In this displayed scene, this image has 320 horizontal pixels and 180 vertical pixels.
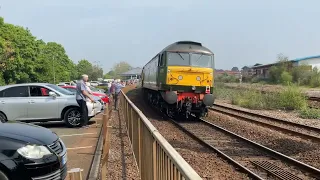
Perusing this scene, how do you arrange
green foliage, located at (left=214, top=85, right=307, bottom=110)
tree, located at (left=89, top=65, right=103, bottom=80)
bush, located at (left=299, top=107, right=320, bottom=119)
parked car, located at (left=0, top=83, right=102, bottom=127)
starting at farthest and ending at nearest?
tree, located at (left=89, top=65, right=103, bottom=80) → green foliage, located at (left=214, top=85, right=307, bottom=110) → bush, located at (left=299, top=107, right=320, bottom=119) → parked car, located at (left=0, top=83, right=102, bottom=127)

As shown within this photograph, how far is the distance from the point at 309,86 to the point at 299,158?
4489cm

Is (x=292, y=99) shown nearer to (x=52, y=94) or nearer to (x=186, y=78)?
(x=186, y=78)

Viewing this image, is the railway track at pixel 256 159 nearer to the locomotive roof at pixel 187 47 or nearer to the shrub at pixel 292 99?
the locomotive roof at pixel 187 47

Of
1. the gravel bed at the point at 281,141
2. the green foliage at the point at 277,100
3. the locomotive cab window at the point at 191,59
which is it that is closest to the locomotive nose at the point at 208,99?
the gravel bed at the point at 281,141

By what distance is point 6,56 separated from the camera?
147 feet

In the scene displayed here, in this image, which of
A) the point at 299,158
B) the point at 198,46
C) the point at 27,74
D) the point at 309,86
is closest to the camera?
the point at 299,158

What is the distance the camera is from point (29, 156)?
196 inches

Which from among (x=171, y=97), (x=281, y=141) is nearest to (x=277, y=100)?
(x=171, y=97)

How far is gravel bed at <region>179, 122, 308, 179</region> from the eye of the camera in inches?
308

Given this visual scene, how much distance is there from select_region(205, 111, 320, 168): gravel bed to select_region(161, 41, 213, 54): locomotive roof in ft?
11.5

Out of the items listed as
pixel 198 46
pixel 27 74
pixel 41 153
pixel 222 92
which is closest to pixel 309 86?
pixel 222 92

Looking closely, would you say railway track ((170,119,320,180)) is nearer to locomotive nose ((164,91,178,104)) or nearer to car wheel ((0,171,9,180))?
locomotive nose ((164,91,178,104))

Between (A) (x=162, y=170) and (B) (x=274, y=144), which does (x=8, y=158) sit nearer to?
(A) (x=162, y=170)

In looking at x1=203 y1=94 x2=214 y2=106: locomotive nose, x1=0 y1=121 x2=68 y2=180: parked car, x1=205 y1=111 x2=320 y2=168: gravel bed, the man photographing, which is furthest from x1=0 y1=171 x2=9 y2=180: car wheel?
x1=203 y1=94 x2=214 y2=106: locomotive nose
